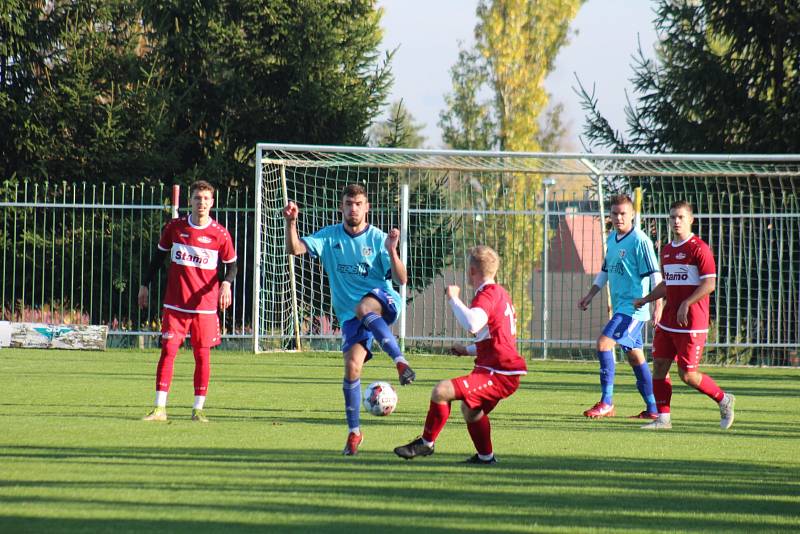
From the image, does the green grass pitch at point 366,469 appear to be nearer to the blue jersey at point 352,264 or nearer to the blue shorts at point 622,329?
the blue shorts at point 622,329

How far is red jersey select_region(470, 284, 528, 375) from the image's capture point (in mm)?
7043

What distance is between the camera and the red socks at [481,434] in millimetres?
7070

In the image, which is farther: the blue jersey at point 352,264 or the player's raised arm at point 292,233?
the blue jersey at point 352,264

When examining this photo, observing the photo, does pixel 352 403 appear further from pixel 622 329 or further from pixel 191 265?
pixel 622 329

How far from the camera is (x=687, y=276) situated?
9812 millimetres

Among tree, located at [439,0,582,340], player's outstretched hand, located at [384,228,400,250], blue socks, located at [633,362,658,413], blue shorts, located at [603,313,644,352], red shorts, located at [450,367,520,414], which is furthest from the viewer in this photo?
tree, located at [439,0,582,340]

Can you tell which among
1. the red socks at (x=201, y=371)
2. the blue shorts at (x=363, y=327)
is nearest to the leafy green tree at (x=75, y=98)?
the red socks at (x=201, y=371)

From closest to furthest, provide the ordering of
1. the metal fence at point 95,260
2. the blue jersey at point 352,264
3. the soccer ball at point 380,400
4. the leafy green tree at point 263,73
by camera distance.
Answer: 1. the blue jersey at point 352,264
2. the soccer ball at point 380,400
3. the metal fence at point 95,260
4. the leafy green tree at point 263,73

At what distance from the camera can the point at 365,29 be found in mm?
24516

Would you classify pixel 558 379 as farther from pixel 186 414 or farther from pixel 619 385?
pixel 186 414

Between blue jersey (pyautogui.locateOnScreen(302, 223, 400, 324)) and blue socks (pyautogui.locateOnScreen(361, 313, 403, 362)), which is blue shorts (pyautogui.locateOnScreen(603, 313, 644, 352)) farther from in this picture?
blue socks (pyautogui.locateOnScreen(361, 313, 403, 362))

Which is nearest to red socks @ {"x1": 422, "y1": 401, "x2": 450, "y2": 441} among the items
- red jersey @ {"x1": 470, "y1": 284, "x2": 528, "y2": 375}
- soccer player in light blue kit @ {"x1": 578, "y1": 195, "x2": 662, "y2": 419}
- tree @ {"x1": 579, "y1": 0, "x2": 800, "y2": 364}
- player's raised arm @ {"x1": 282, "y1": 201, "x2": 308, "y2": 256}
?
red jersey @ {"x1": 470, "y1": 284, "x2": 528, "y2": 375}

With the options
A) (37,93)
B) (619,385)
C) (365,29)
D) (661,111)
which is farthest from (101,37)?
(619,385)

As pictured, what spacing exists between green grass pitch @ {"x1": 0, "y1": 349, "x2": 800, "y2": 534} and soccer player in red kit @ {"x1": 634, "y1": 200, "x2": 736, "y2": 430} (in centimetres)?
32
